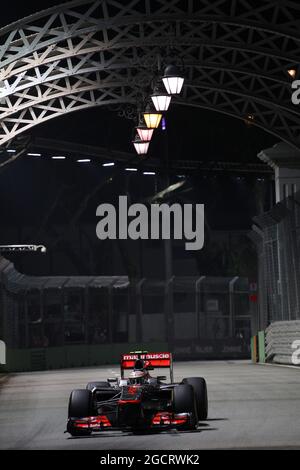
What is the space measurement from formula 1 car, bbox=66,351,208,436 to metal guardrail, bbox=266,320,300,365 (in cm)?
1903

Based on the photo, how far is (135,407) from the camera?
14281mm

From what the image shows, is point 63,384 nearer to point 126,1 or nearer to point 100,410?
point 126,1

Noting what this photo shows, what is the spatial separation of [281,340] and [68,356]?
532 inches

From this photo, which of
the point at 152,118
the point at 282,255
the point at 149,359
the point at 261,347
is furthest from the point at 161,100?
the point at 261,347

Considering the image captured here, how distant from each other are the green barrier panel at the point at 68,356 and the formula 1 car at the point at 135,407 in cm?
2843

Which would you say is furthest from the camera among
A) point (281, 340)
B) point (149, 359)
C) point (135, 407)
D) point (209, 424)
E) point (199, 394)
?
point (281, 340)

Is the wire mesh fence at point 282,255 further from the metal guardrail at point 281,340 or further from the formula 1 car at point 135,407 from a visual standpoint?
the formula 1 car at point 135,407

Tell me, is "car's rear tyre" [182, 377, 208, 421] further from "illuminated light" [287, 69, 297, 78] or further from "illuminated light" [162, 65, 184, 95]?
"illuminated light" [287, 69, 297, 78]

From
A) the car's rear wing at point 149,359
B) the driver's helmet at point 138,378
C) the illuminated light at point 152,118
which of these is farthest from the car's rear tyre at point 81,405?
the illuminated light at point 152,118

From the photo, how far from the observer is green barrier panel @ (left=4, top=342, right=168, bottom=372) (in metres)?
45.3

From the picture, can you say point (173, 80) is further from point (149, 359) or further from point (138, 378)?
point (138, 378)

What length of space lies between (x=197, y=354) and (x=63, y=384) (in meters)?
27.6

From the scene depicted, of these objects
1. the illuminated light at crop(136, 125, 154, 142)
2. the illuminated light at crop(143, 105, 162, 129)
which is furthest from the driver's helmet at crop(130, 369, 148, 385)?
the illuminated light at crop(136, 125, 154, 142)

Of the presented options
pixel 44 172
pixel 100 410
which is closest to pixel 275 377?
pixel 100 410
